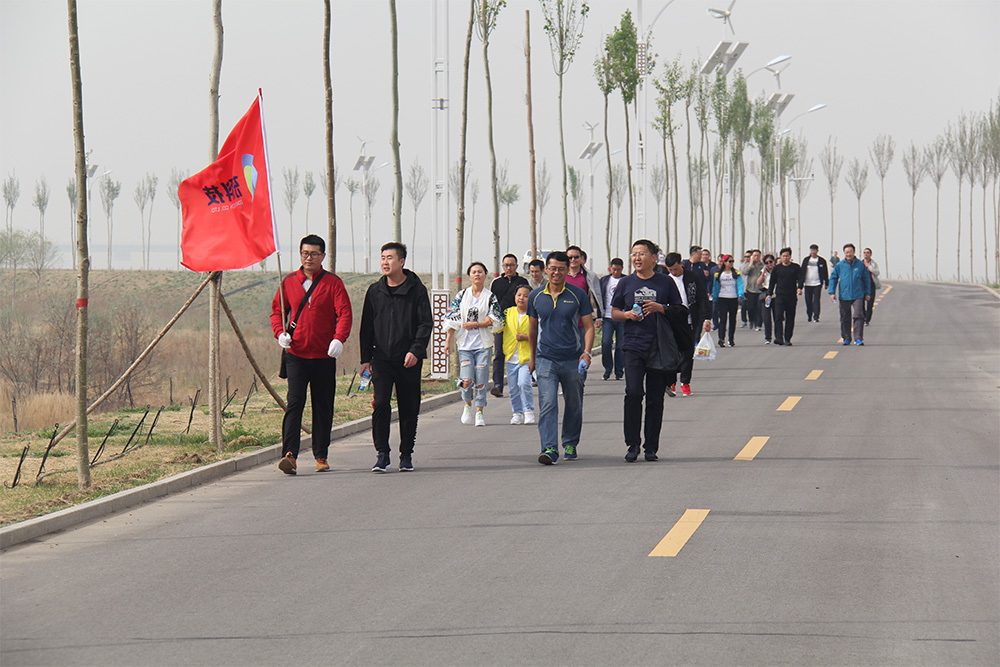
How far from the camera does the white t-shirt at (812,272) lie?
98.8ft

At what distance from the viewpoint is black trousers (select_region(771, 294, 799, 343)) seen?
25328 millimetres

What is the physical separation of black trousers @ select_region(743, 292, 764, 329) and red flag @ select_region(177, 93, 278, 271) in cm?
2141

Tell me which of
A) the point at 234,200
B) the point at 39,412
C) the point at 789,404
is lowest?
the point at 39,412

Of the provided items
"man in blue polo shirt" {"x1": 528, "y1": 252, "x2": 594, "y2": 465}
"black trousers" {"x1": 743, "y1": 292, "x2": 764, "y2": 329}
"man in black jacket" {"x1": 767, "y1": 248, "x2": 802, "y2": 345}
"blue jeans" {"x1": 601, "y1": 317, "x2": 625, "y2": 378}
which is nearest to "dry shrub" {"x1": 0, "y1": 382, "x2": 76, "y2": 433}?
"blue jeans" {"x1": 601, "y1": 317, "x2": 625, "y2": 378}

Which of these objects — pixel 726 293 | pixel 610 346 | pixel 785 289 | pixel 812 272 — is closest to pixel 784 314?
pixel 785 289

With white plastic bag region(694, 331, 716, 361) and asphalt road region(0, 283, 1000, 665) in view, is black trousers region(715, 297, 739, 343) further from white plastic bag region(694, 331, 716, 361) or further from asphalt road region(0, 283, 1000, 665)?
asphalt road region(0, 283, 1000, 665)

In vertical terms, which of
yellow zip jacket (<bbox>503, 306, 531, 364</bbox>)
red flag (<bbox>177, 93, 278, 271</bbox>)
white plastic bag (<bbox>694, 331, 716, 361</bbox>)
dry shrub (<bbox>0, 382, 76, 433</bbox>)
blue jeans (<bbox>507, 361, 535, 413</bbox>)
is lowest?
dry shrub (<bbox>0, 382, 76, 433</bbox>)

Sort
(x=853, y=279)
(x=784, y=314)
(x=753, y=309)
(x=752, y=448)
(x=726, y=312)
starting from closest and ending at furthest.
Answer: (x=752, y=448), (x=853, y=279), (x=784, y=314), (x=726, y=312), (x=753, y=309)

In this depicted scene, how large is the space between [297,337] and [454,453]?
7.50 feet

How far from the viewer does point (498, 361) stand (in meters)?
17.3

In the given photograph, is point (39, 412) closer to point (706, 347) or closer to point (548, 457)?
point (706, 347)

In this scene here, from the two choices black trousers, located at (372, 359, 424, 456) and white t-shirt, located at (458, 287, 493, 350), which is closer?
black trousers, located at (372, 359, 424, 456)

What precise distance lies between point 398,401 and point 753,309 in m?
22.9

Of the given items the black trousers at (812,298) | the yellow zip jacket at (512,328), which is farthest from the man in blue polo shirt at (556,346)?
the black trousers at (812,298)
